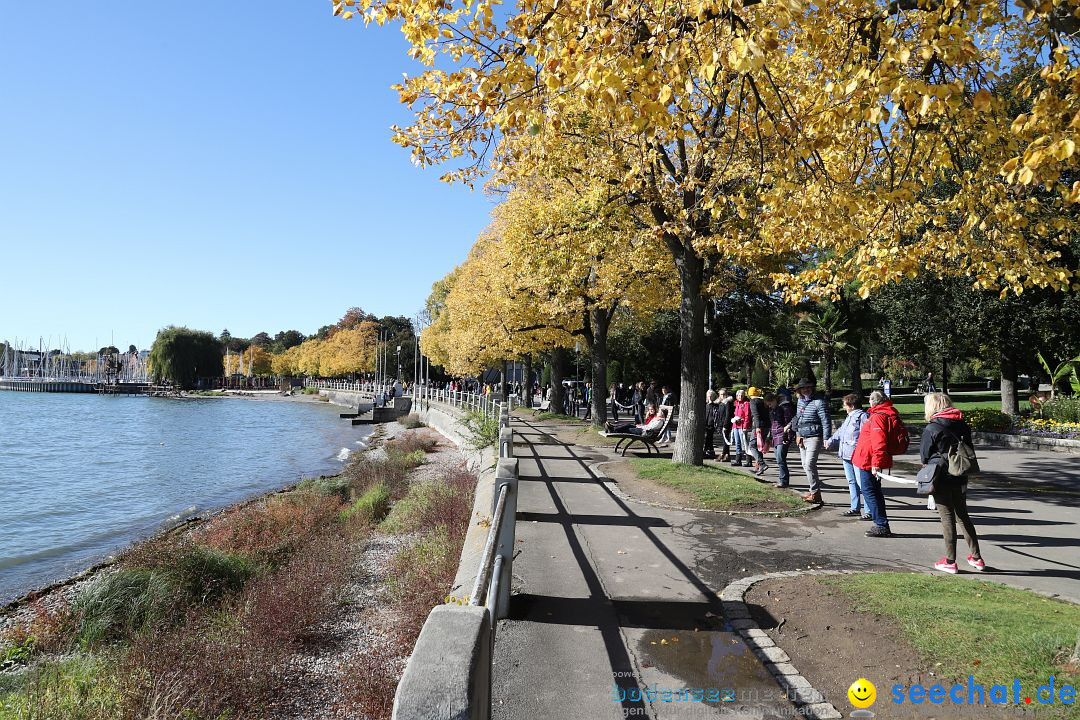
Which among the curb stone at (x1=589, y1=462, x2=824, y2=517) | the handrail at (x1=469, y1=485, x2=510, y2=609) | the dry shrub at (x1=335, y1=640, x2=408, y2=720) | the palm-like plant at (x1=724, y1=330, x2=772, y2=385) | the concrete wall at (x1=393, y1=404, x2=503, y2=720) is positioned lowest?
the dry shrub at (x1=335, y1=640, x2=408, y2=720)

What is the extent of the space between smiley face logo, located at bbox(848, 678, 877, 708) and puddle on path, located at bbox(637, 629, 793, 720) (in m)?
0.40

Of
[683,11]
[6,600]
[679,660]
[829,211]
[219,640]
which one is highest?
[683,11]

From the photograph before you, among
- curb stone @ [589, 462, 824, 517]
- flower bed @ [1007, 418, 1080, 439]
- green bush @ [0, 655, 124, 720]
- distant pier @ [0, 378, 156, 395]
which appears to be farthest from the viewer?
distant pier @ [0, 378, 156, 395]

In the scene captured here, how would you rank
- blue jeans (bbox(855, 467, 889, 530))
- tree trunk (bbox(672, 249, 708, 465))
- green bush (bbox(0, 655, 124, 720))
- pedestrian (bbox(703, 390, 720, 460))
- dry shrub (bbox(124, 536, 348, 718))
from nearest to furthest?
green bush (bbox(0, 655, 124, 720))
dry shrub (bbox(124, 536, 348, 718))
blue jeans (bbox(855, 467, 889, 530))
tree trunk (bbox(672, 249, 708, 465))
pedestrian (bbox(703, 390, 720, 460))

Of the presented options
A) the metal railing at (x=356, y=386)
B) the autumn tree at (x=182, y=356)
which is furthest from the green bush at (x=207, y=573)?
the autumn tree at (x=182, y=356)

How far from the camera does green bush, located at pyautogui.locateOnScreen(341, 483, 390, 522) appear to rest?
49.5ft

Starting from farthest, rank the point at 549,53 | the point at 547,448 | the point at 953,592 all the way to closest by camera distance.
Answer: the point at 547,448, the point at 953,592, the point at 549,53

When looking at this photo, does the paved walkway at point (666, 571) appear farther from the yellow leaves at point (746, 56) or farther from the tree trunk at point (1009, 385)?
the tree trunk at point (1009, 385)

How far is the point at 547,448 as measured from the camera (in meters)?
17.8

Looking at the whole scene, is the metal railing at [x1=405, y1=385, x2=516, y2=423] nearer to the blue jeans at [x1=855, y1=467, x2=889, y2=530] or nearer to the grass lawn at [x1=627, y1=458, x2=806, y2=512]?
the grass lawn at [x1=627, y1=458, x2=806, y2=512]

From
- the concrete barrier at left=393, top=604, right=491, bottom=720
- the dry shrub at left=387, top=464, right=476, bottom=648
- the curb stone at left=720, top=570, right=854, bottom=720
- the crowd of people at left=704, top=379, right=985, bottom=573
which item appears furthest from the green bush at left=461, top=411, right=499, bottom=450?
the concrete barrier at left=393, top=604, right=491, bottom=720

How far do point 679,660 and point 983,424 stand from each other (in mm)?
21582

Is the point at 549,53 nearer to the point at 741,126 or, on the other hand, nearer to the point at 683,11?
the point at 683,11

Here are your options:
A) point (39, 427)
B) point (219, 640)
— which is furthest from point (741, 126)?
point (39, 427)
